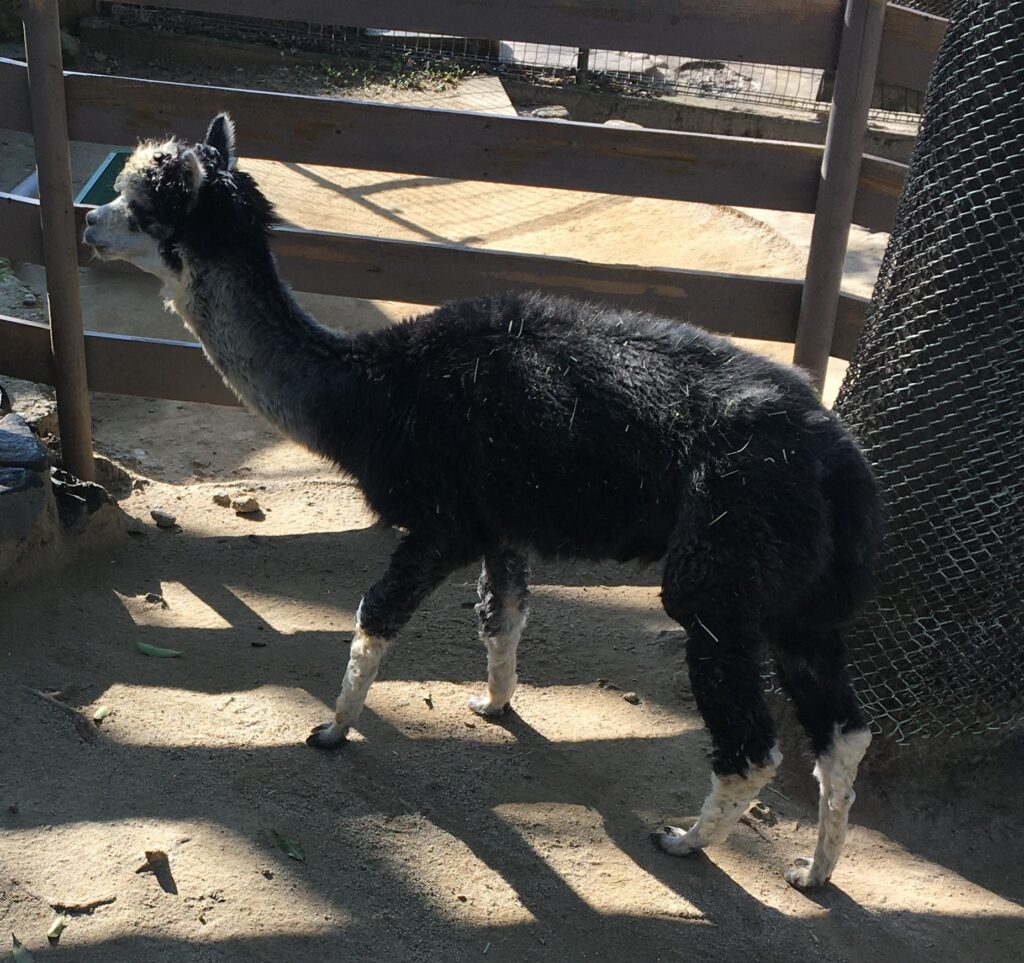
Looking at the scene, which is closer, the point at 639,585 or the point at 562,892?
the point at 562,892

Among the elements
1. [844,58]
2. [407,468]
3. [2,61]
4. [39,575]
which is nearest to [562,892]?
[407,468]

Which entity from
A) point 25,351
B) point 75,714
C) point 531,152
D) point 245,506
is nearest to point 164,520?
point 245,506

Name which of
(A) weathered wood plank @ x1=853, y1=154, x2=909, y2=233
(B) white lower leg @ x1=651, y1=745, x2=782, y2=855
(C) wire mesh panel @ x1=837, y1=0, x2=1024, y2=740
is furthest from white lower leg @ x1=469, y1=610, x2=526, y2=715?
(A) weathered wood plank @ x1=853, y1=154, x2=909, y2=233

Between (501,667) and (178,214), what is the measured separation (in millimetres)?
2087

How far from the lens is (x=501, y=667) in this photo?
14.6 ft

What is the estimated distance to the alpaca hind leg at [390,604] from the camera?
4.03 m

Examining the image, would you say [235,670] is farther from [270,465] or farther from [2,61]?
[2,61]

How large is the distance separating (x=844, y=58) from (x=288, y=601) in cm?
336

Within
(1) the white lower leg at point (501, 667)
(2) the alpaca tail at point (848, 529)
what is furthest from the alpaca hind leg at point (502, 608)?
(2) the alpaca tail at point (848, 529)

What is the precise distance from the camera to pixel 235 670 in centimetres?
461

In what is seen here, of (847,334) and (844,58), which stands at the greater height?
(844,58)

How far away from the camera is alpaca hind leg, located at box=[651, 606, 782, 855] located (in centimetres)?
351

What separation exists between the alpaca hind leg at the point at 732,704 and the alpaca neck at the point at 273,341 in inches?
60.5

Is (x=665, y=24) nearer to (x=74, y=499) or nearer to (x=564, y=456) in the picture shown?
(x=564, y=456)
